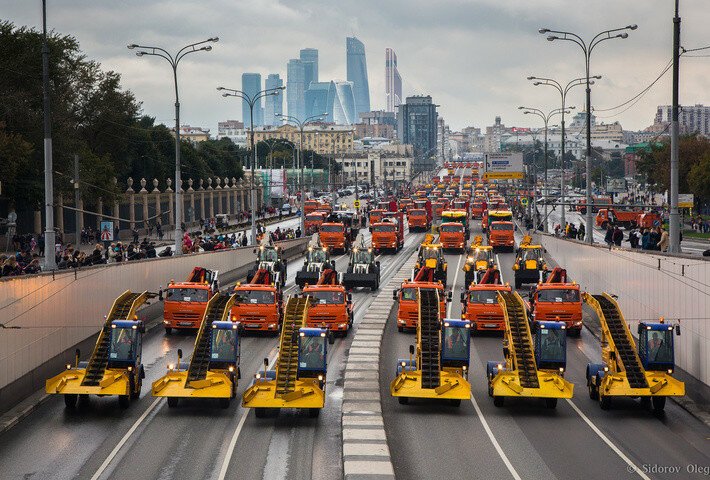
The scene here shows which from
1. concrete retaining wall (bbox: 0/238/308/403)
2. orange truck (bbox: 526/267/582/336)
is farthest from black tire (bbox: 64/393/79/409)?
orange truck (bbox: 526/267/582/336)

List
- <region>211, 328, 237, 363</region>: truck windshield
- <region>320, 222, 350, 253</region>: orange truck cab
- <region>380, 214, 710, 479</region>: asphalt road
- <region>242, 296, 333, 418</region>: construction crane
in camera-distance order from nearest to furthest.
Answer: <region>380, 214, 710, 479</region>: asphalt road
<region>242, 296, 333, 418</region>: construction crane
<region>211, 328, 237, 363</region>: truck windshield
<region>320, 222, 350, 253</region>: orange truck cab

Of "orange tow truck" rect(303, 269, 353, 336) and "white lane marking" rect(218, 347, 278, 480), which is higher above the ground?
"orange tow truck" rect(303, 269, 353, 336)

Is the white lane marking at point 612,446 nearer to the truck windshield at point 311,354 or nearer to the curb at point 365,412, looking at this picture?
the curb at point 365,412

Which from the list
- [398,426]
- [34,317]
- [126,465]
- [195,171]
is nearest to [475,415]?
[398,426]

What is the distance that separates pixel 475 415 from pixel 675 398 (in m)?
5.93

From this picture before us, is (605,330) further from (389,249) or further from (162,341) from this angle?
(389,249)

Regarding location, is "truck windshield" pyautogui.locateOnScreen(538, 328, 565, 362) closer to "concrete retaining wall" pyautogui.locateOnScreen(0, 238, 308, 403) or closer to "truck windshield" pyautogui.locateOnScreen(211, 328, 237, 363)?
"truck windshield" pyautogui.locateOnScreen(211, 328, 237, 363)

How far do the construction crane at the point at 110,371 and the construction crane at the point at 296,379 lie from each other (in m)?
3.27

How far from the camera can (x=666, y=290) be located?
32.0 metres

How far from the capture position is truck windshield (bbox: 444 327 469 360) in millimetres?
26875

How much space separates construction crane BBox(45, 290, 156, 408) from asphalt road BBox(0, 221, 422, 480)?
1.76ft

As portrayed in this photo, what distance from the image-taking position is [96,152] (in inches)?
3890

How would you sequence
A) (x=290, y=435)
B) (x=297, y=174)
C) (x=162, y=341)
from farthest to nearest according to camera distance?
(x=297, y=174)
(x=162, y=341)
(x=290, y=435)

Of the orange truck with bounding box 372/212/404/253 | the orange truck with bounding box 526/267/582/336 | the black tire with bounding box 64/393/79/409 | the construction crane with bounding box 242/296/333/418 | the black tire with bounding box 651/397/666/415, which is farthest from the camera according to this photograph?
the orange truck with bounding box 372/212/404/253
